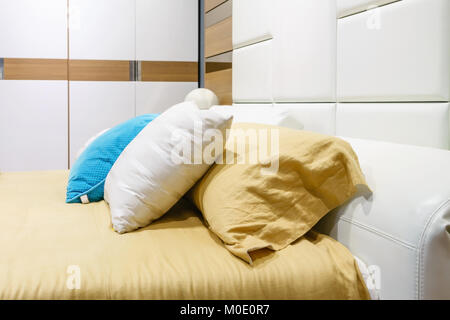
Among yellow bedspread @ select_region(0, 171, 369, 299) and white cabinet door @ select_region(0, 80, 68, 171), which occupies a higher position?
white cabinet door @ select_region(0, 80, 68, 171)

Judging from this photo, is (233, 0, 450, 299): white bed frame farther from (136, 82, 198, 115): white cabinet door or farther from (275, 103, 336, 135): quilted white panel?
(136, 82, 198, 115): white cabinet door

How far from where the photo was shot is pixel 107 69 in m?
3.68

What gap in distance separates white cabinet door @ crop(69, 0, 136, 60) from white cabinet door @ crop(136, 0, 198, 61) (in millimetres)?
73

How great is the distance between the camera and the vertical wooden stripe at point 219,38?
2.89m

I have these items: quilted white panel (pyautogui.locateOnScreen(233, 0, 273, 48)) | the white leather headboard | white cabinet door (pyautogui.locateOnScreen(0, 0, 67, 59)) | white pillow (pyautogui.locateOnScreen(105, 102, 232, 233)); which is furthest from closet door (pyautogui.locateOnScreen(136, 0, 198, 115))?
white pillow (pyautogui.locateOnScreen(105, 102, 232, 233))

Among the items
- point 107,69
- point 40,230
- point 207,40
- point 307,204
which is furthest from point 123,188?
point 107,69

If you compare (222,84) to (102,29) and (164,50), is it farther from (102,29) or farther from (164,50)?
(102,29)

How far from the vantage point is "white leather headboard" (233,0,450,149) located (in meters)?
1.27

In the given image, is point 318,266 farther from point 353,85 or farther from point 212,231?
point 353,85

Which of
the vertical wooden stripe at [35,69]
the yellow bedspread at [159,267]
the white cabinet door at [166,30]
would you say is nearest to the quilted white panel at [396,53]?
the yellow bedspread at [159,267]

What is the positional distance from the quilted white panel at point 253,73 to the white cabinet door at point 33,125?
5.43 feet

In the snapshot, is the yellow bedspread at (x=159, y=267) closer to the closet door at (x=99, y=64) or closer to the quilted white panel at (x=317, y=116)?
the quilted white panel at (x=317, y=116)

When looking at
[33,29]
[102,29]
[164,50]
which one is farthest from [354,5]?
[33,29]

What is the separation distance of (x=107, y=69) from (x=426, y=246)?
3203mm
